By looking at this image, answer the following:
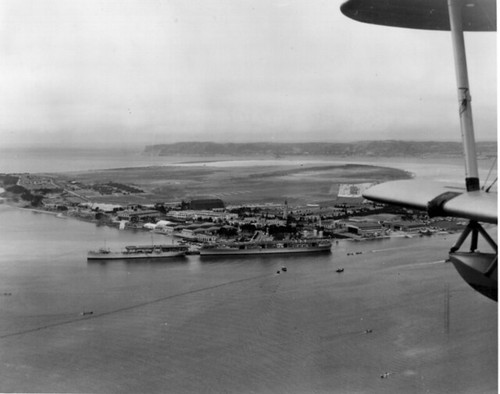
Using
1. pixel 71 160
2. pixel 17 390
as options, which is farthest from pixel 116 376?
pixel 71 160

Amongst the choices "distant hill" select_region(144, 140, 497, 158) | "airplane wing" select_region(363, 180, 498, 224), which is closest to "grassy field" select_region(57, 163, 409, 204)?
"distant hill" select_region(144, 140, 497, 158)

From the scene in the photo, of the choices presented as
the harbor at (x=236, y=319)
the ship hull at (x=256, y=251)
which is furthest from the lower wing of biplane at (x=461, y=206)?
the ship hull at (x=256, y=251)

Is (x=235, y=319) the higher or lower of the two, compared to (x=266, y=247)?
lower

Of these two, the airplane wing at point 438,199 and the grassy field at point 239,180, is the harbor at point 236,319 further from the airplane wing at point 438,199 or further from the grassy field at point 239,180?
the airplane wing at point 438,199

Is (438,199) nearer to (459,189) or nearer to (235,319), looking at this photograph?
(459,189)

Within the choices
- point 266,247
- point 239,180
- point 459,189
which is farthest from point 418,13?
Result: point 266,247

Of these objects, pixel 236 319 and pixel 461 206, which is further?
pixel 236 319
